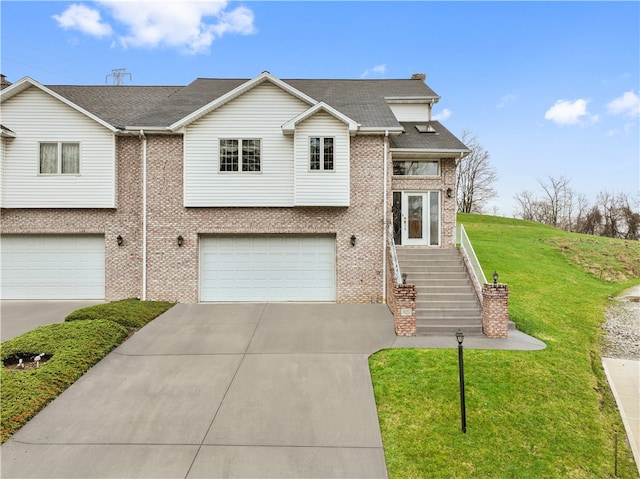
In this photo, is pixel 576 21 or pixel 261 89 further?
pixel 576 21

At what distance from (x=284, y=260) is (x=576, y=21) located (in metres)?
14.1

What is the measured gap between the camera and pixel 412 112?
586 inches

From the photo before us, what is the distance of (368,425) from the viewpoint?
4.79 metres

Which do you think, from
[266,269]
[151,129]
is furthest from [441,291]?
[151,129]

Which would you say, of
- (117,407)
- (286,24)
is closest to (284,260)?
(117,407)

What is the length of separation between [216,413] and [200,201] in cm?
743

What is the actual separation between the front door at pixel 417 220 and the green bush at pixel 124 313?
8854 mm

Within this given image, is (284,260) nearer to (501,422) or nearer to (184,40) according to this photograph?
(501,422)

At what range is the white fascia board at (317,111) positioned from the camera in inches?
400

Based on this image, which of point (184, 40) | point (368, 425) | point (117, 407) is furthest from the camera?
point (184, 40)

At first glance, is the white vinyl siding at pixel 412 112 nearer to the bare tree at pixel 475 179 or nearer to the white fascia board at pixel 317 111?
the white fascia board at pixel 317 111

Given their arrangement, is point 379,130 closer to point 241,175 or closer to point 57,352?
point 241,175

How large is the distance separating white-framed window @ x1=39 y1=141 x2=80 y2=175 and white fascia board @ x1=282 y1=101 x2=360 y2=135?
290 inches

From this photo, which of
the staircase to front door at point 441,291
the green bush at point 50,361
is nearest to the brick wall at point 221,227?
the staircase to front door at point 441,291
